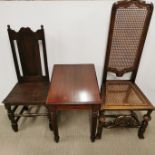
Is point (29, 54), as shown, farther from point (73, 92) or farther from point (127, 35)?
point (127, 35)

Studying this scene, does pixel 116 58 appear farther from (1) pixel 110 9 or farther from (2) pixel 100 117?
(2) pixel 100 117

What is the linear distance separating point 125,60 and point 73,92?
744 millimetres

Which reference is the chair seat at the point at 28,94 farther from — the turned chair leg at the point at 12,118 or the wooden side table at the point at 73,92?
the wooden side table at the point at 73,92

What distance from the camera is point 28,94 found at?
163 cm

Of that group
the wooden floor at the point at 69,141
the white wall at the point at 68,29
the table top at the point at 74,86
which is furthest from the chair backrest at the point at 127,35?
the wooden floor at the point at 69,141

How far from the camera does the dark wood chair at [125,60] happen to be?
1471 millimetres

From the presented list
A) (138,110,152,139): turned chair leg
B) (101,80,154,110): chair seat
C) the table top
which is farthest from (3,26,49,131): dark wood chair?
(138,110,152,139): turned chair leg

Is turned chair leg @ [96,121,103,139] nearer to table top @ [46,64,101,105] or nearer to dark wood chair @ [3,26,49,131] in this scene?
table top @ [46,64,101,105]

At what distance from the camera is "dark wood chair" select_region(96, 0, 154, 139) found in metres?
1.47

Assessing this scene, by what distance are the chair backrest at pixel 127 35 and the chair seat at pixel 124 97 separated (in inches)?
4.9

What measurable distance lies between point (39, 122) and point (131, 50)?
55.0 inches

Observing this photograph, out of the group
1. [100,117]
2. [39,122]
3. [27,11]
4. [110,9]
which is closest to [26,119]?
[39,122]

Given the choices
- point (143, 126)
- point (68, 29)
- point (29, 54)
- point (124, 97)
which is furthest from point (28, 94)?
point (143, 126)

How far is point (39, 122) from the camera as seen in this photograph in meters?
Result: 1.92
